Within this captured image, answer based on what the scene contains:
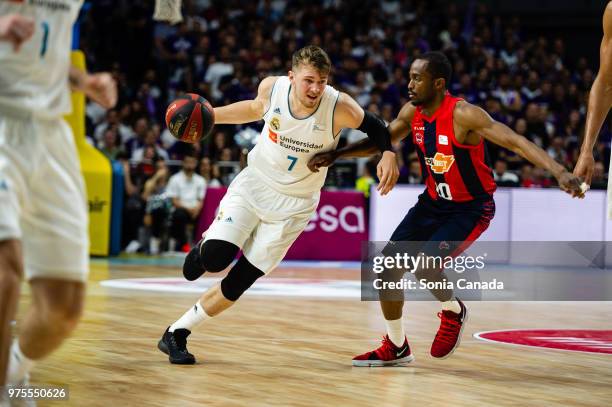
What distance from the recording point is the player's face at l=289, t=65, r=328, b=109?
5.76 m

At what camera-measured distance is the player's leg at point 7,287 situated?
128 inches

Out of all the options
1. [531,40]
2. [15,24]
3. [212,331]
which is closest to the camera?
[15,24]

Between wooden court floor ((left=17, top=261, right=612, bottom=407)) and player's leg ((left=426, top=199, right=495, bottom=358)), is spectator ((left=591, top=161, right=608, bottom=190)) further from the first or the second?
player's leg ((left=426, top=199, right=495, bottom=358))

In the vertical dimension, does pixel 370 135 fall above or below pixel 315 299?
above

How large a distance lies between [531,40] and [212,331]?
1541cm

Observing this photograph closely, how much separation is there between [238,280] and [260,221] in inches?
16.2

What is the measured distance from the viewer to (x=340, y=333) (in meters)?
7.26

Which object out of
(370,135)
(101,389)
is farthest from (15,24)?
(370,135)

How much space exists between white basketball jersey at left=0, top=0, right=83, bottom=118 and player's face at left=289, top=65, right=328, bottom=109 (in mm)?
2320

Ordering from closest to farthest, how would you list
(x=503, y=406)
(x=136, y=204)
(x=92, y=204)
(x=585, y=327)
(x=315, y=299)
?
(x=503, y=406) → (x=585, y=327) → (x=315, y=299) → (x=92, y=204) → (x=136, y=204)

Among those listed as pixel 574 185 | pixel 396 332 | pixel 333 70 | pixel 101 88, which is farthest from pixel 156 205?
pixel 101 88

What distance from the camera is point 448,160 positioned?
6.04 metres

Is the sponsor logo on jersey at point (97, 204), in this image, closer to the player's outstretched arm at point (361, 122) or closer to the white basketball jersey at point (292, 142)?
the white basketball jersey at point (292, 142)

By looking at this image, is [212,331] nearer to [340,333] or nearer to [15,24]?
[340,333]
